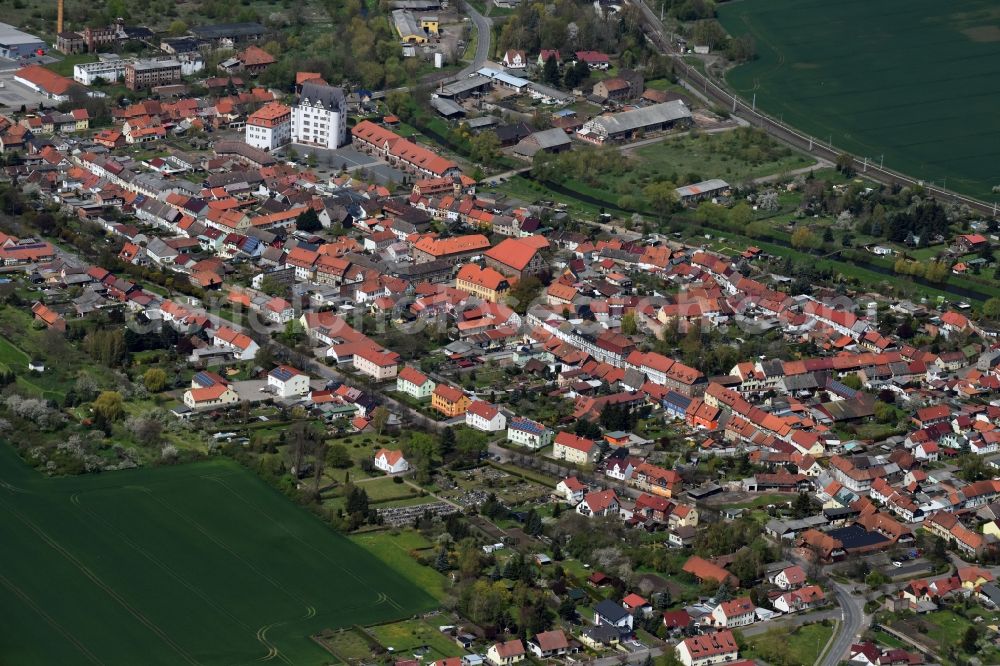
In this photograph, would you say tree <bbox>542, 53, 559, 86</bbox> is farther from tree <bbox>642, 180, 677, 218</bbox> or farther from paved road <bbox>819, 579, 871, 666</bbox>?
paved road <bbox>819, 579, 871, 666</bbox>

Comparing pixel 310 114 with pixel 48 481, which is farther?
pixel 310 114

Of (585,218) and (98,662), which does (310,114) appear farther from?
(98,662)

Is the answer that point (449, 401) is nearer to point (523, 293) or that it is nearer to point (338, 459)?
point (338, 459)

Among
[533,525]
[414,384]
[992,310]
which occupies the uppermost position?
[992,310]

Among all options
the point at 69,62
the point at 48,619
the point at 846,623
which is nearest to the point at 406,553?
the point at 48,619

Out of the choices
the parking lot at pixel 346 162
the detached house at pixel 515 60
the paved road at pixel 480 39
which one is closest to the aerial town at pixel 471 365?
the parking lot at pixel 346 162

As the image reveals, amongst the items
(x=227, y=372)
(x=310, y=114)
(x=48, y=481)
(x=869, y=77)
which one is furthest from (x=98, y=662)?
(x=869, y=77)
